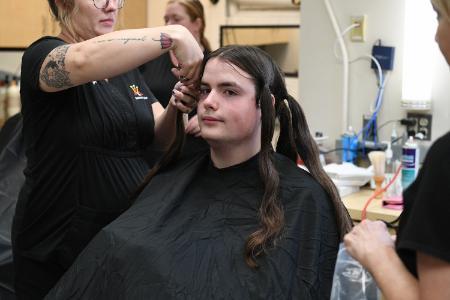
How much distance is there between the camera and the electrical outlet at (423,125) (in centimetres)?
290

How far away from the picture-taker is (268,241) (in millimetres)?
1600

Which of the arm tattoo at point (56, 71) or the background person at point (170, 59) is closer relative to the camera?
the arm tattoo at point (56, 71)

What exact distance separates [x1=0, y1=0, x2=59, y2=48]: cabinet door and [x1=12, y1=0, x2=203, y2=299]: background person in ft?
7.89

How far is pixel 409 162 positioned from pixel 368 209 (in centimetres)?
28

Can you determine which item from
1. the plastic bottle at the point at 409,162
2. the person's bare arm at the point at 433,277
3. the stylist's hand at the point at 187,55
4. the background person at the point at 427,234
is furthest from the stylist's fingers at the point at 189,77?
the plastic bottle at the point at 409,162

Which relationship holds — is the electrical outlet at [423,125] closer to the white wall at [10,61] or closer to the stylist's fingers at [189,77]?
the stylist's fingers at [189,77]

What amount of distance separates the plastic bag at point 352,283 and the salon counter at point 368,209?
995mm

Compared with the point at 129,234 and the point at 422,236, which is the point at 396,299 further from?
the point at 129,234

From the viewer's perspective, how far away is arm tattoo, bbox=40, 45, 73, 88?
1.69m

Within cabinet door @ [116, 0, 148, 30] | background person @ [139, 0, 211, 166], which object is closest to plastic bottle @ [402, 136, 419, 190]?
background person @ [139, 0, 211, 166]

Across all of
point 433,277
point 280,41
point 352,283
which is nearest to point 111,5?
point 352,283

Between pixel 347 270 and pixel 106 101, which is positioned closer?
→ pixel 347 270

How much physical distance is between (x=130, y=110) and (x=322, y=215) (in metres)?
0.64

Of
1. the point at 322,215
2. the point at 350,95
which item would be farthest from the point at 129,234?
the point at 350,95
